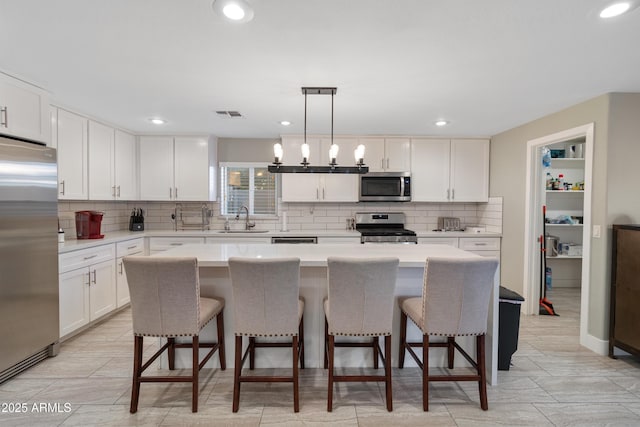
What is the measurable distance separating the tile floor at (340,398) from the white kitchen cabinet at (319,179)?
99.8 inches

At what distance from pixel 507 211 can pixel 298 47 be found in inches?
137

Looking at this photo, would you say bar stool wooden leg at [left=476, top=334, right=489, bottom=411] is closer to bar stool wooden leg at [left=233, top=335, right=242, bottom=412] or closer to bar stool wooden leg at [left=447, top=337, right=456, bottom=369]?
bar stool wooden leg at [left=447, top=337, right=456, bottom=369]

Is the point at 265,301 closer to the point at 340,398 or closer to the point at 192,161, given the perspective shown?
the point at 340,398

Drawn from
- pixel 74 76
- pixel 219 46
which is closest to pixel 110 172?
pixel 74 76

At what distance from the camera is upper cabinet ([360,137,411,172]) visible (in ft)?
14.7

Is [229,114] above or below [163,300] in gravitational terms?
above

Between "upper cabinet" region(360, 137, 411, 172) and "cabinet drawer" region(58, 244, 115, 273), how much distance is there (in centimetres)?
334

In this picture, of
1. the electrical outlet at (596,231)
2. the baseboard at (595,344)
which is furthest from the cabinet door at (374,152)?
the baseboard at (595,344)

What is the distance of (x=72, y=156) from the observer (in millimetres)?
3309

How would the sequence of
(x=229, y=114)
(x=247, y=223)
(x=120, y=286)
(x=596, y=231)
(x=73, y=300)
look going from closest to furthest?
(x=596, y=231)
(x=73, y=300)
(x=229, y=114)
(x=120, y=286)
(x=247, y=223)

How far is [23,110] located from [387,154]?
3855 millimetres

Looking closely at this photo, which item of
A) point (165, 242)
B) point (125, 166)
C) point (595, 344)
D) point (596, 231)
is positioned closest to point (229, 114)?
point (125, 166)

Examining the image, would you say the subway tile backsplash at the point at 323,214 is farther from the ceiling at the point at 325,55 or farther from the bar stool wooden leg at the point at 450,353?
the bar stool wooden leg at the point at 450,353

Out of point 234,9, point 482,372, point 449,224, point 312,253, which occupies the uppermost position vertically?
point 234,9
